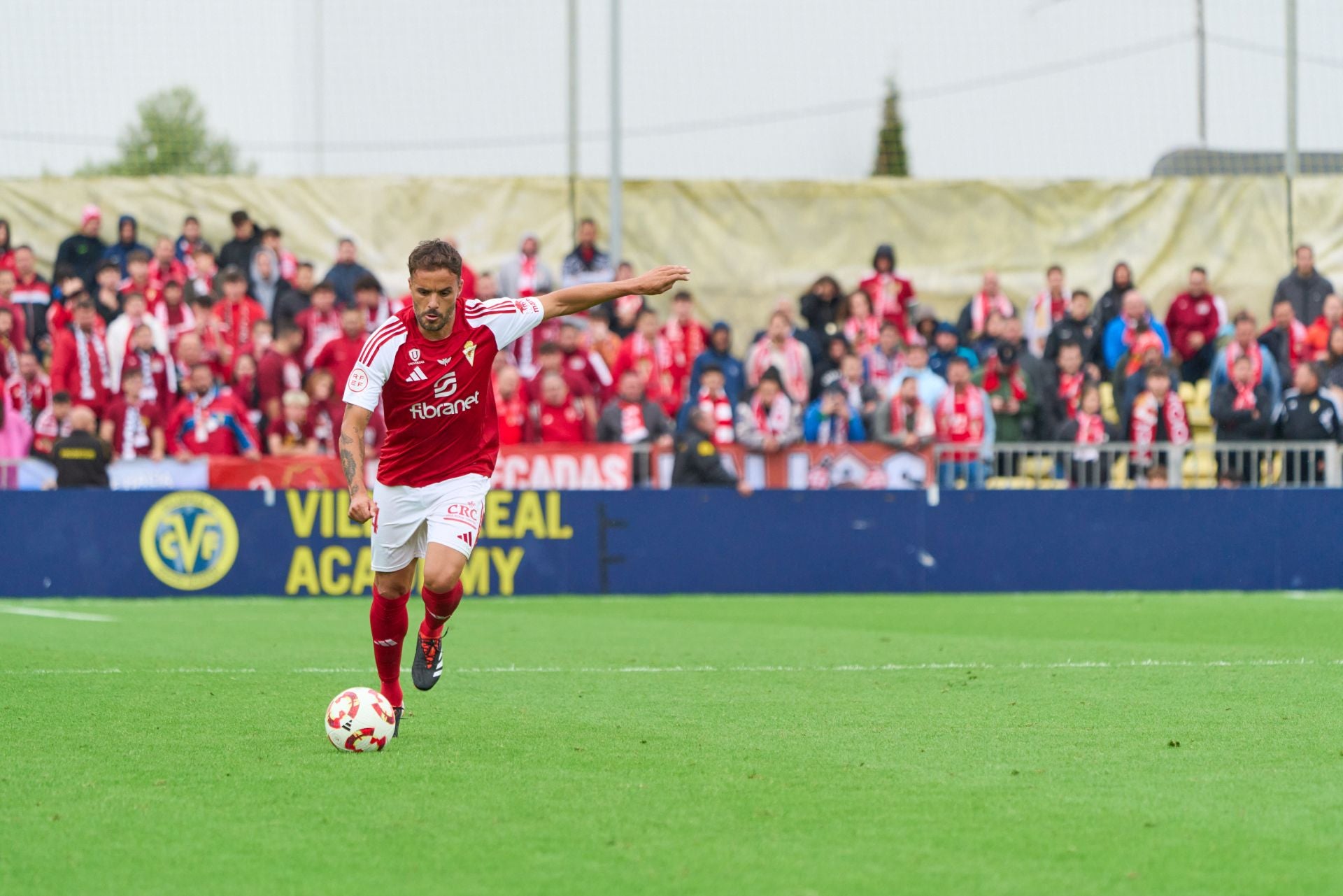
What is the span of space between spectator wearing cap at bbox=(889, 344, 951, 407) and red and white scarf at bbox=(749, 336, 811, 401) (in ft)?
3.42

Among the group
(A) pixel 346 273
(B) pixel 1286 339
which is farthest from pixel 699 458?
(B) pixel 1286 339

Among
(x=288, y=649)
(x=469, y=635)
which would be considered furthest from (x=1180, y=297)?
(x=288, y=649)

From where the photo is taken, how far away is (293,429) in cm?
1830

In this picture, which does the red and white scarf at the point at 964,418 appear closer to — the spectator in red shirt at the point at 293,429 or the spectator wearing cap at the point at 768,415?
the spectator wearing cap at the point at 768,415

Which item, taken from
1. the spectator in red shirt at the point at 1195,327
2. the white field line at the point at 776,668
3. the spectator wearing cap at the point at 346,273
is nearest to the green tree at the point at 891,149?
the spectator in red shirt at the point at 1195,327

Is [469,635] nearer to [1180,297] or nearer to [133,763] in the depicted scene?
[133,763]

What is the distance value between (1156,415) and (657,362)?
5518mm

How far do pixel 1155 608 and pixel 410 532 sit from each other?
930cm

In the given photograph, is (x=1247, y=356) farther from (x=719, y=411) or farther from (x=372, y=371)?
(x=372, y=371)

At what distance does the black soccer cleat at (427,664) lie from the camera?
8.12 m

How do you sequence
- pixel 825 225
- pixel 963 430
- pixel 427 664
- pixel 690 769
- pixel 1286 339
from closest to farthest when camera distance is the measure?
pixel 690 769
pixel 427 664
pixel 963 430
pixel 1286 339
pixel 825 225

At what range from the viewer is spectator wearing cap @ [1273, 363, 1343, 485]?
712 inches

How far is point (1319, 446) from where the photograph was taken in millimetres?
18016

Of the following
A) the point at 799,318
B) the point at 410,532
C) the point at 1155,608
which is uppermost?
the point at 799,318
